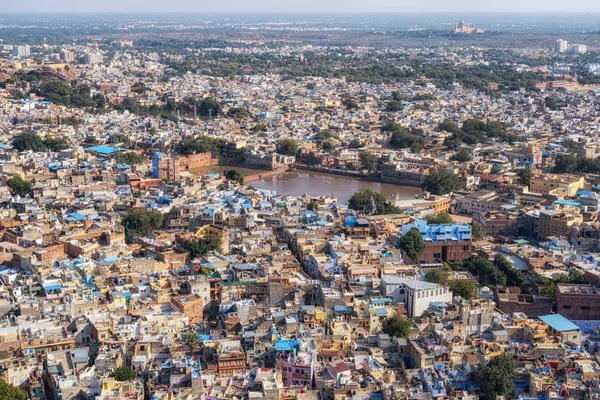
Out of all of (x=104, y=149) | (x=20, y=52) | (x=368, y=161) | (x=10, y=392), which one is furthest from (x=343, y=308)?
(x=20, y=52)

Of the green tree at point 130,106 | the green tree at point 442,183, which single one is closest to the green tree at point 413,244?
the green tree at point 442,183

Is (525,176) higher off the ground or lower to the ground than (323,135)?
higher

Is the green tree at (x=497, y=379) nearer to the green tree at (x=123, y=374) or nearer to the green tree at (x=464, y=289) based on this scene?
the green tree at (x=464, y=289)

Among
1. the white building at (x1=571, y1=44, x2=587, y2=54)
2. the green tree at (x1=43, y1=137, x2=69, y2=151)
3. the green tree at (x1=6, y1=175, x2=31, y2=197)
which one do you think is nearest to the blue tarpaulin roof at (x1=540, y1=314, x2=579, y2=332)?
the green tree at (x1=6, y1=175, x2=31, y2=197)

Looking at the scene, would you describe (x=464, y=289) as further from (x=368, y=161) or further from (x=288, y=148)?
(x=288, y=148)

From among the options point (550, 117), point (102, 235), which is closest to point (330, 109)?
point (550, 117)

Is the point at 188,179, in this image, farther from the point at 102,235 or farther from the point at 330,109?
the point at 330,109

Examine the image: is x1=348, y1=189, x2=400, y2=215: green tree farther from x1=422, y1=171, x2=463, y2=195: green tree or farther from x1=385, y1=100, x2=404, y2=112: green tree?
x1=385, y1=100, x2=404, y2=112: green tree
